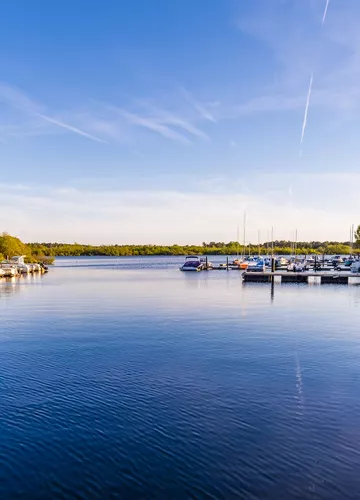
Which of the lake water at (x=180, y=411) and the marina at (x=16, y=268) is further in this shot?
the marina at (x=16, y=268)

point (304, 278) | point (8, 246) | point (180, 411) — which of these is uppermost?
point (8, 246)

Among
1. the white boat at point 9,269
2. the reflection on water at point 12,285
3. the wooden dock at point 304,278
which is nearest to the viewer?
the reflection on water at point 12,285

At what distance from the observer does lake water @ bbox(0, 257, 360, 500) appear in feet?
31.9

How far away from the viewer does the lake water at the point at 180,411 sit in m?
9.73

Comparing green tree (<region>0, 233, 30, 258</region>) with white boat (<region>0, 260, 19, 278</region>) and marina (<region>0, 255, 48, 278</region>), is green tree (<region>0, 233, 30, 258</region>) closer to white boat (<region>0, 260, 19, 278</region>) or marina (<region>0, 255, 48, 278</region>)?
marina (<region>0, 255, 48, 278</region>)

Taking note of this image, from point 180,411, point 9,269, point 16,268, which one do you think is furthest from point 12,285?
point 180,411

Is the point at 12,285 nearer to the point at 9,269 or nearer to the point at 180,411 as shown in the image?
the point at 9,269

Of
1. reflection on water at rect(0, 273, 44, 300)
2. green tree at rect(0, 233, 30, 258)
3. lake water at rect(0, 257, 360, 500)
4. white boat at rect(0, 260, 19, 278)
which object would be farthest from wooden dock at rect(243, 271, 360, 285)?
green tree at rect(0, 233, 30, 258)

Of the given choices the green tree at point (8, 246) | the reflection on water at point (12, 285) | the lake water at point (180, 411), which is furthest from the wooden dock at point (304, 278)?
the green tree at point (8, 246)

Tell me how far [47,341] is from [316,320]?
18.3m

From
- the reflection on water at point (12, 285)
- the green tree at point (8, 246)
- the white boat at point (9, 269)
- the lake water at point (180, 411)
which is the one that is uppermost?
the green tree at point (8, 246)

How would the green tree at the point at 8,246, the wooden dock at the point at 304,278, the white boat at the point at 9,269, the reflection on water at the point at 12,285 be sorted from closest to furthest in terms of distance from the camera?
the reflection on water at the point at 12,285
the wooden dock at the point at 304,278
the white boat at the point at 9,269
the green tree at the point at 8,246

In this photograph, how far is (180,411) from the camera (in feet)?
44.1

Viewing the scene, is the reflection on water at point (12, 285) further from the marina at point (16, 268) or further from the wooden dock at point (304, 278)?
the wooden dock at point (304, 278)
